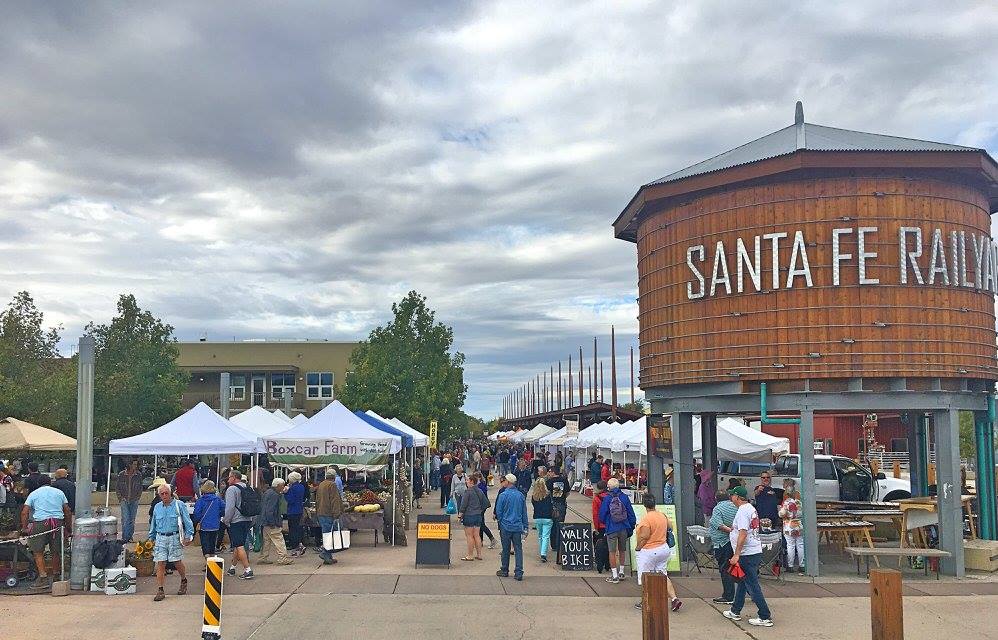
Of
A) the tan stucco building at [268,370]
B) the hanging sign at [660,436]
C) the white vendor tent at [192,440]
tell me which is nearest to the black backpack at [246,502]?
the white vendor tent at [192,440]

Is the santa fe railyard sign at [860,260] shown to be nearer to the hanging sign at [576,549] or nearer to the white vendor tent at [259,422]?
the hanging sign at [576,549]

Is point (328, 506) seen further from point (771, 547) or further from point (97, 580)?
point (771, 547)

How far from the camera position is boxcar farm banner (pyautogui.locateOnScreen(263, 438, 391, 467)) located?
19125 millimetres

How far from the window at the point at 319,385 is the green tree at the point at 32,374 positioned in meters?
24.3

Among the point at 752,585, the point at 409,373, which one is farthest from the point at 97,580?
the point at 409,373

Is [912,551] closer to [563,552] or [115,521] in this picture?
[563,552]

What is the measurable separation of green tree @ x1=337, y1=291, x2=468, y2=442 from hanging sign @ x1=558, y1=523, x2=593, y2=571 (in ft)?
90.8

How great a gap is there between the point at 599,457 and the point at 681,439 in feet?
61.2

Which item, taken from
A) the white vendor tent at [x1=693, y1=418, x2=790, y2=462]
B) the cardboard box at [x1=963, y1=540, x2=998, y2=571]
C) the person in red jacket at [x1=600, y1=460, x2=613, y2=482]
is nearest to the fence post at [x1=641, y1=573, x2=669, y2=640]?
the cardboard box at [x1=963, y1=540, x2=998, y2=571]

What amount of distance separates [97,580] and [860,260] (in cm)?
1306

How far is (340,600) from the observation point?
12.6 meters

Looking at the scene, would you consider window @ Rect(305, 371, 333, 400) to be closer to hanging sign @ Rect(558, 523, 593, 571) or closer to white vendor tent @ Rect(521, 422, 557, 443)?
white vendor tent @ Rect(521, 422, 557, 443)

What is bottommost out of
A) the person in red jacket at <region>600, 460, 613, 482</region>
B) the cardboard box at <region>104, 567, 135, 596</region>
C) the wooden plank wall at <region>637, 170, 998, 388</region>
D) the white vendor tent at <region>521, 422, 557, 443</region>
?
the cardboard box at <region>104, 567, 135, 596</region>

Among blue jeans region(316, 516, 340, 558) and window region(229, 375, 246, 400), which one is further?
window region(229, 375, 246, 400)
